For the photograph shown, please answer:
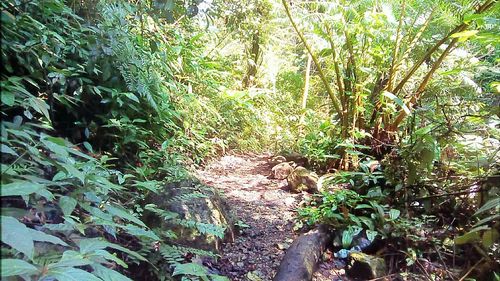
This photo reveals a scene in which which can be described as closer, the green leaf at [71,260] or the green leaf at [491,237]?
the green leaf at [71,260]

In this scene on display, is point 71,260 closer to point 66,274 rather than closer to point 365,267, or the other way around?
point 66,274

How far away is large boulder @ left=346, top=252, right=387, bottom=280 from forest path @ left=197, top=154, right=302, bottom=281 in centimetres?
53

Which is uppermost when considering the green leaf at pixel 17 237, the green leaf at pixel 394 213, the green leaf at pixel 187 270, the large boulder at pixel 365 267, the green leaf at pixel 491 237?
the green leaf at pixel 17 237

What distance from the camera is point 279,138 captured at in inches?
264

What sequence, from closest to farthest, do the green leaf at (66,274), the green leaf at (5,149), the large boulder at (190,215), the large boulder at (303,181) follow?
the green leaf at (5,149), the green leaf at (66,274), the large boulder at (190,215), the large boulder at (303,181)

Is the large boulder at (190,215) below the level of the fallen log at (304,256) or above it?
above

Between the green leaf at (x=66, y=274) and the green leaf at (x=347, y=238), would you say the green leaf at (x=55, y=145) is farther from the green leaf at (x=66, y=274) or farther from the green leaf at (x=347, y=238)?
the green leaf at (x=347, y=238)

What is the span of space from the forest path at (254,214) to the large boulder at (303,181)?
0.38ft

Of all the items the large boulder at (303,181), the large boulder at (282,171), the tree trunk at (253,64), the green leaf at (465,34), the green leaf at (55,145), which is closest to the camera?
the green leaf at (55,145)

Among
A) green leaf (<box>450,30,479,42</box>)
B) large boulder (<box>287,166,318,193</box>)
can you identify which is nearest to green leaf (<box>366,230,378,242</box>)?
large boulder (<box>287,166,318,193</box>)

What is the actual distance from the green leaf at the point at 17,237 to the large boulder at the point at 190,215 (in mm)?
1335

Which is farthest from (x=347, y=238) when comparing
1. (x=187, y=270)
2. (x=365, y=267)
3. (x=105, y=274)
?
(x=105, y=274)

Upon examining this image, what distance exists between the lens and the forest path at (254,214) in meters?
2.49

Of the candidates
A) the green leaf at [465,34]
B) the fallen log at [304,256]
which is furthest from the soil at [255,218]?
the green leaf at [465,34]
